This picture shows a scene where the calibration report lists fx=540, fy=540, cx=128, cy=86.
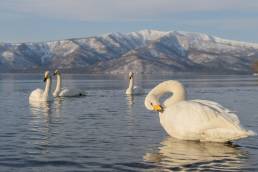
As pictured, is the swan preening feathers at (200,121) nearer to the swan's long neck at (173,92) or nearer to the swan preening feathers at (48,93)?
the swan's long neck at (173,92)

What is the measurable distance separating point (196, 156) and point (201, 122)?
146 centimetres

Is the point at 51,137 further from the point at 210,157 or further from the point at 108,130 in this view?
the point at 210,157

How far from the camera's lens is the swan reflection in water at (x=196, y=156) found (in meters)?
12.2

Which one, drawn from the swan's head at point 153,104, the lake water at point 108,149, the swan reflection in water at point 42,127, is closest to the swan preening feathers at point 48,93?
the swan reflection in water at point 42,127

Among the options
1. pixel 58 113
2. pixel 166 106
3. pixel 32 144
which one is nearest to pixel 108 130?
pixel 166 106

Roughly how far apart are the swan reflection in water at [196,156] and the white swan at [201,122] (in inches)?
11.4

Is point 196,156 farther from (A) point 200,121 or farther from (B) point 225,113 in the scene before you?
(B) point 225,113

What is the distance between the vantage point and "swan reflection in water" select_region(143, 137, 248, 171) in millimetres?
12188

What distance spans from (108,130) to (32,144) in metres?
3.84

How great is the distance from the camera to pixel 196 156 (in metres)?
13.4

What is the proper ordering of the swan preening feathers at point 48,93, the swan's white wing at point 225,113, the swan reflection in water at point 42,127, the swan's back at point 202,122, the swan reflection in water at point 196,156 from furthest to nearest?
the swan preening feathers at point 48,93
the swan reflection in water at point 42,127
the swan's white wing at point 225,113
the swan's back at point 202,122
the swan reflection in water at point 196,156

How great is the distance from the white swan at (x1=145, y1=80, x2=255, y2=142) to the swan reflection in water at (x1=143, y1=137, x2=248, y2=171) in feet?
0.95

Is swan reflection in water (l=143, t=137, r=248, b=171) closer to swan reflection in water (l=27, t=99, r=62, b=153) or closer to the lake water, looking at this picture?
the lake water

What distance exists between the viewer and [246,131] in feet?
45.6
